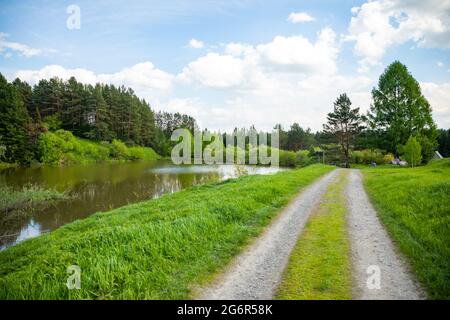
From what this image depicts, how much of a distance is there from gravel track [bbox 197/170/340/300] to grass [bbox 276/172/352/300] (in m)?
0.25

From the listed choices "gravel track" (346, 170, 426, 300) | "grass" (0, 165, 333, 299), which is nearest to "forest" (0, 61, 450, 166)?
"grass" (0, 165, 333, 299)

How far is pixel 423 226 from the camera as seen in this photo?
960cm

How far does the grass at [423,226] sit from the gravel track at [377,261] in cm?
27

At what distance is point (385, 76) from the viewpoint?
4825 cm

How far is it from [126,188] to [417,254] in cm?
3063

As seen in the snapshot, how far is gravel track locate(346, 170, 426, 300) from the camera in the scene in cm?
594

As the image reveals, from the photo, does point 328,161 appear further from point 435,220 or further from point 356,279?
point 356,279

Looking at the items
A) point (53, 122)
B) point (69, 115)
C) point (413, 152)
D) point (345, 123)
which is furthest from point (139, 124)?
point (413, 152)

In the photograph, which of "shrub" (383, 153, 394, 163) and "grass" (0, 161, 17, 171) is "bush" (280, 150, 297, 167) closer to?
"shrub" (383, 153, 394, 163)

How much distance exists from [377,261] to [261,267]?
10.1 feet

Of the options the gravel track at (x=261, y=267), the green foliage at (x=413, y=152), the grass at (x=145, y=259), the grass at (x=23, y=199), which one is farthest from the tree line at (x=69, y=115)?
the green foliage at (x=413, y=152)
